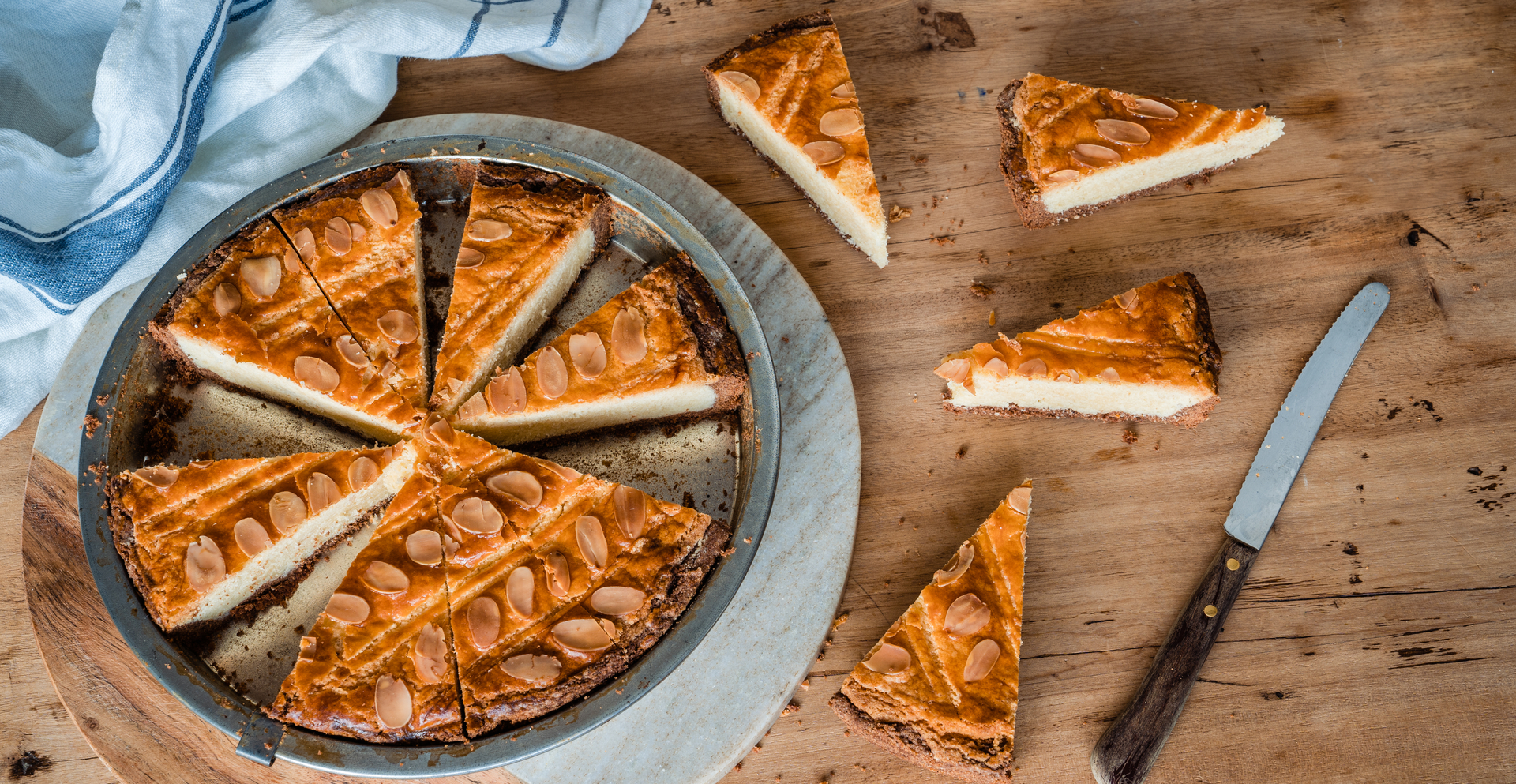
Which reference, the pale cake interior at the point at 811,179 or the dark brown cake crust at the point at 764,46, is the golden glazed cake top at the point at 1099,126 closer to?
the pale cake interior at the point at 811,179

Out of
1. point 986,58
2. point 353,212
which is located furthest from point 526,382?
point 986,58

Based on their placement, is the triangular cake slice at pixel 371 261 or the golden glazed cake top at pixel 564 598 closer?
the golden glazed cake top at pixel 564 598

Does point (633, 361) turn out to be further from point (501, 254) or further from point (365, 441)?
point (365, 441)

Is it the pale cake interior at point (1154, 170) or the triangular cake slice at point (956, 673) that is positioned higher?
the pale cake interior at point (1154, 170)

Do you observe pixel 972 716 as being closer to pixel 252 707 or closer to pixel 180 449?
pixel 252 707

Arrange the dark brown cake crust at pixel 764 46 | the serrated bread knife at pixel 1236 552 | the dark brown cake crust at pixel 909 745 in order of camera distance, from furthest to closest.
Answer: the dark brown cake crust at pixel 764 46 < the serrated bread knife at pixel 1236 552 < the dark brown cake crust at pixel 909 745

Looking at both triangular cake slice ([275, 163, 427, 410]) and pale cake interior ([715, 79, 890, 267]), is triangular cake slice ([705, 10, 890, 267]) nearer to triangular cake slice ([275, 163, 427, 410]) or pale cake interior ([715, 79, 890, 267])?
pale cake interior ([715, 79, 890, 267])

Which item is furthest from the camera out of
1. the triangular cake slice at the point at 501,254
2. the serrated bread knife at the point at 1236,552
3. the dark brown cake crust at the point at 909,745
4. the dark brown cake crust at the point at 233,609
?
the triangular cake slice at the point at 501,254

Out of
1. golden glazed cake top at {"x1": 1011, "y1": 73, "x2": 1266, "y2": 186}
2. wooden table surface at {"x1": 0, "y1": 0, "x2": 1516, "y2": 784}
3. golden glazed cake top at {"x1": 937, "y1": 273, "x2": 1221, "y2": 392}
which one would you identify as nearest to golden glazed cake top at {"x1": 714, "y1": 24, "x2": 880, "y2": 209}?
wooden table surface at {"x1": 0, "y1": 0, "x2": 1516, "y2": 784}

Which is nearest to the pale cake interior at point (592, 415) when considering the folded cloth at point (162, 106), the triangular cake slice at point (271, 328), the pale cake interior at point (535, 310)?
the pale cake interior at point (535, 310)
